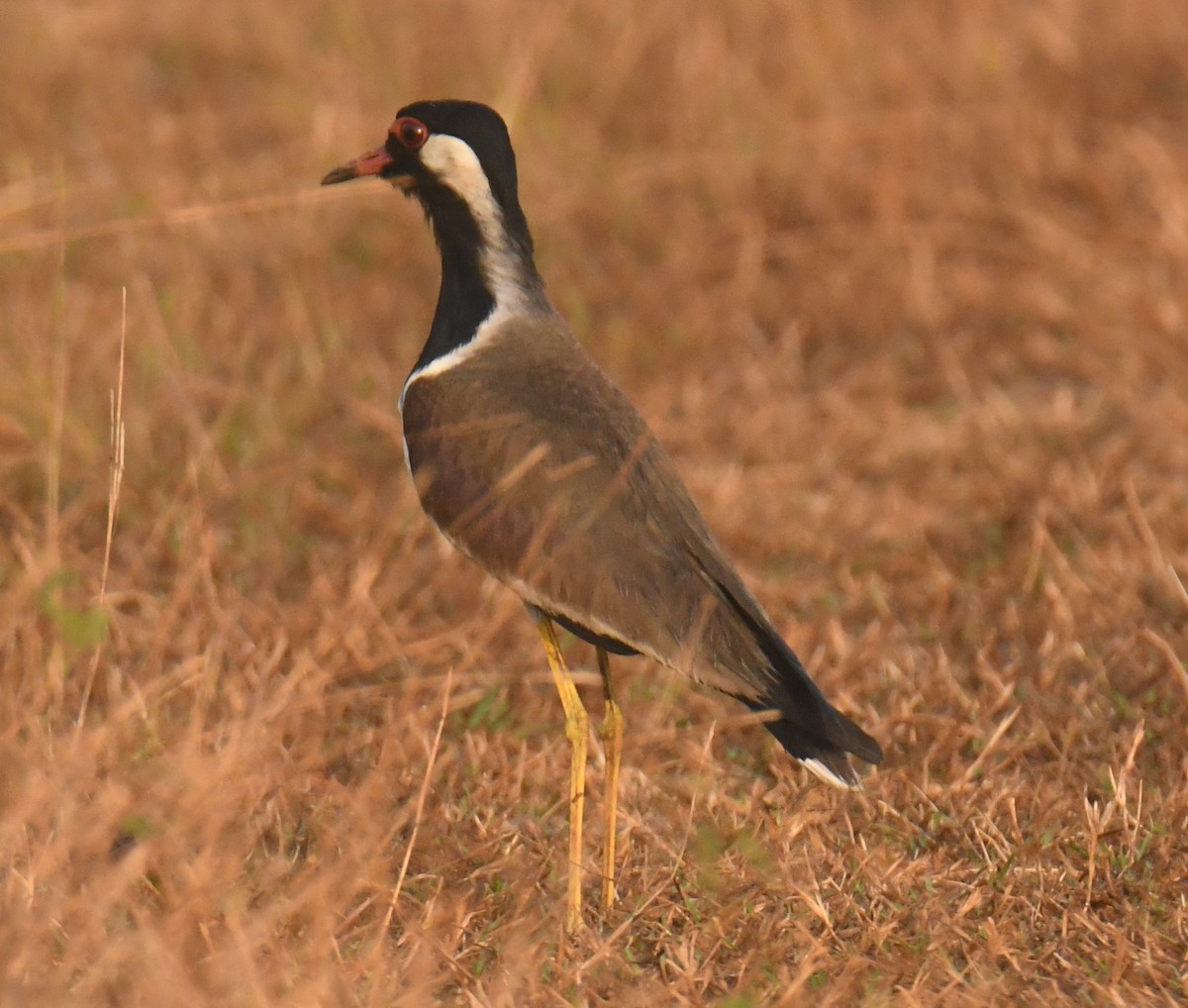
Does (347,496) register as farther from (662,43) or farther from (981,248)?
(662,43)

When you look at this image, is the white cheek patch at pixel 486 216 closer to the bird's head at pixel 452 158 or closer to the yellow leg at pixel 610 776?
the bird's head at pixel 452 158

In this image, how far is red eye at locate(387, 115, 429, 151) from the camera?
3881mm

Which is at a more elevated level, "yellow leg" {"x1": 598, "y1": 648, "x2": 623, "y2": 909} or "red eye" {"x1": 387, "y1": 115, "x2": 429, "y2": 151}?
"red eye" {"x1": 387, "y1": 115, "x2": 429, "y2": 151}

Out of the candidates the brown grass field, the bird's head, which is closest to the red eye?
the bird's head

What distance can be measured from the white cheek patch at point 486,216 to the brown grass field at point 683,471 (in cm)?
71

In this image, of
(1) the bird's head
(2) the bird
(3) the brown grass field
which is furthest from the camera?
(1) the bird's head

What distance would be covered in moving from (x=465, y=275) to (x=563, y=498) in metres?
0.60

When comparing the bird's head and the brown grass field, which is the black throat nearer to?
the bird's head

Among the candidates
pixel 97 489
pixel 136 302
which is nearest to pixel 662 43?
pixel 136 302

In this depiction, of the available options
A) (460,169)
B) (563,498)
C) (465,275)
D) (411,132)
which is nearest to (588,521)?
(563,498)

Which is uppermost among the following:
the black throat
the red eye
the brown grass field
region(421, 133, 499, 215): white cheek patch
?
the red eye

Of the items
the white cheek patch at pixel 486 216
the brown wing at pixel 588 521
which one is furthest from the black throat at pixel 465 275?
the brown wing at pixel 588 521

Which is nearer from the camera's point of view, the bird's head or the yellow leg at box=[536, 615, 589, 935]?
the yellow leg at box=[536, 615, 589, 935]

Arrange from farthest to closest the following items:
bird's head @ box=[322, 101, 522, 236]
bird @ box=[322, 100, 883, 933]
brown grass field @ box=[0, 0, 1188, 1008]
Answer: bird's head @ box=[322, 101, 522, 236] < bird @ box=[322, 100, 883, 933] < brown grass field @ box=[0, 0, 1188, 1008]
